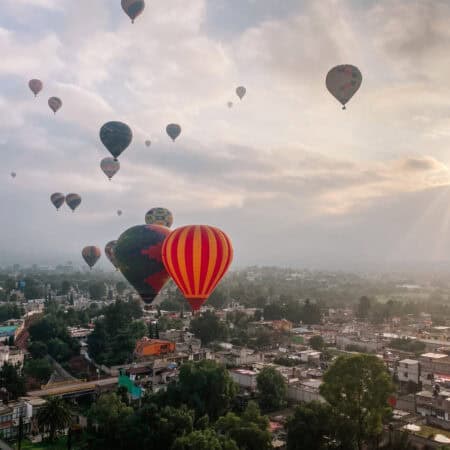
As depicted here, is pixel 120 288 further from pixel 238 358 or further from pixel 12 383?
pixel 12 383

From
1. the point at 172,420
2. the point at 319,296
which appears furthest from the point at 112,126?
the point at 319,296

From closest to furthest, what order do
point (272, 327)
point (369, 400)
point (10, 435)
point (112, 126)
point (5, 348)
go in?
point (369, 400)
point (10, 435)
point (112, 126)
point (5, 348)
point (272, 327)

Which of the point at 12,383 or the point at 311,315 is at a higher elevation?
the point at 311,315

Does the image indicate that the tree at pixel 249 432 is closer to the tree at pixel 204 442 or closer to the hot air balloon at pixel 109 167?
the tree at pixel 204 442

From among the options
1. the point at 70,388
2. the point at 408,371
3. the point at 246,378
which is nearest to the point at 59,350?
the point at 70,388

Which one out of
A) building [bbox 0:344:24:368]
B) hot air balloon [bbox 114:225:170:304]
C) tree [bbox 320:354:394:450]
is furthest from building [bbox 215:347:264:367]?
tree [bbox 320:354:394:450]

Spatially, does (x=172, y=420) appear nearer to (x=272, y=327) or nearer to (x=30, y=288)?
(x=272, y=327)
